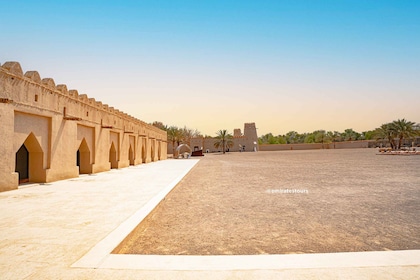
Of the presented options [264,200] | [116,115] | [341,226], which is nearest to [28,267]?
[341,226]

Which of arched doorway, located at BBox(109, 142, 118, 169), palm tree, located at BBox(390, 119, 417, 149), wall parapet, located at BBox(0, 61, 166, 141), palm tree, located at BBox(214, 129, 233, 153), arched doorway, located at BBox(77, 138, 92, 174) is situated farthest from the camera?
palm tree, located at BBox(214, 129, 233, 153)

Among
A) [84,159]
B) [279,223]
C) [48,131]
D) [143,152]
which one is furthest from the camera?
[143,152]

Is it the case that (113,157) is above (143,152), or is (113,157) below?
below

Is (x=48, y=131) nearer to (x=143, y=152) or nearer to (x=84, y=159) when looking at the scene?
(x=84, y=159)

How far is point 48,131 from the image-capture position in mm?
12125

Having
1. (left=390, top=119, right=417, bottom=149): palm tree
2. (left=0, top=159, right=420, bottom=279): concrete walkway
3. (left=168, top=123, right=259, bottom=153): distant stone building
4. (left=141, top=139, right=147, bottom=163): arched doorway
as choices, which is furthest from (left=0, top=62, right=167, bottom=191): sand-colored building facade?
(left=168, top=123, right=259, bottom=153): distant stone building

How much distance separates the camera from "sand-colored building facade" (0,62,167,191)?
31.3 ft

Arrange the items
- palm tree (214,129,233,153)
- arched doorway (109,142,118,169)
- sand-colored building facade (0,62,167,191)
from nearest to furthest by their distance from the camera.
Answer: sand-colored building facade (0,62,167,191) → arched doorway (109,142,118,169) → palm tree (214,129,233,153)

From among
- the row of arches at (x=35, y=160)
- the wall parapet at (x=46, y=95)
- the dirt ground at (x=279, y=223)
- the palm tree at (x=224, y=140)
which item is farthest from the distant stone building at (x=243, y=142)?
the dirt ground at (x=279, y=223)

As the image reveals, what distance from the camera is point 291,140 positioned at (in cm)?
12162

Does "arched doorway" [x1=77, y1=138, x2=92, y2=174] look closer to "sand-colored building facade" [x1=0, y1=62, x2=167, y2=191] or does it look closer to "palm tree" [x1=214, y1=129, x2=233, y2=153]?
"sand-colored building facade" [x1=0, y1=62, x2=167, y2=191]

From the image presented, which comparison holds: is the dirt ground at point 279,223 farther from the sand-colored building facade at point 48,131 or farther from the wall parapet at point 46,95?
the wall parapet at point 46,95

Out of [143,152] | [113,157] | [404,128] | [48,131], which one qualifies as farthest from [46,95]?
[404,128]

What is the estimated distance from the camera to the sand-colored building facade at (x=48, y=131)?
31.3ft
